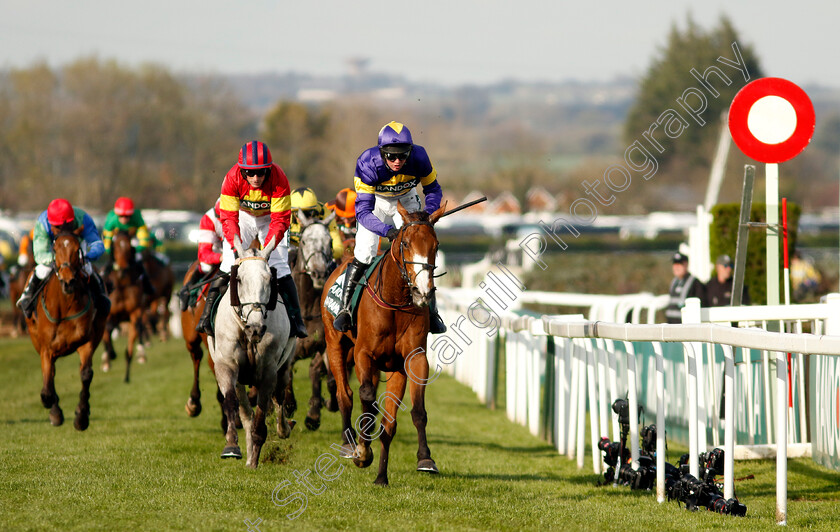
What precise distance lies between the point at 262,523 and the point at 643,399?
503 centimetres

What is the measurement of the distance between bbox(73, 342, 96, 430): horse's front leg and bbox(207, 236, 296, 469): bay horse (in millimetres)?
1899

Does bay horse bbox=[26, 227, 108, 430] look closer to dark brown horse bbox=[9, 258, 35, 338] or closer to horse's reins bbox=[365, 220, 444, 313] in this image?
horse's reins bbox=[365, 220, 444, 313]

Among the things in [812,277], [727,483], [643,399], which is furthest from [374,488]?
[812,277]

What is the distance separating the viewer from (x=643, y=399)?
29.9ft

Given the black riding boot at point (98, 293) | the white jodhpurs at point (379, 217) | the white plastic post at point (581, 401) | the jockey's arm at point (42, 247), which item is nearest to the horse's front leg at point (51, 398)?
the black riding boot at point (98, 293)

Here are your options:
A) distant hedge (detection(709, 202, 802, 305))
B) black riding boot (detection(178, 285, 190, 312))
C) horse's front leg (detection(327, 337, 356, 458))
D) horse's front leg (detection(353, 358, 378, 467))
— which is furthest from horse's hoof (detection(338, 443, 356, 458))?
distant hedge (detection(709, 202, 802, 305))

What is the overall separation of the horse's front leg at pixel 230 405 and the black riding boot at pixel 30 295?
2.84 metres

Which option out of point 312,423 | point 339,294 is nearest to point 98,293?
point 312,423

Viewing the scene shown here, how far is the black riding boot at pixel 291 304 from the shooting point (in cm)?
724

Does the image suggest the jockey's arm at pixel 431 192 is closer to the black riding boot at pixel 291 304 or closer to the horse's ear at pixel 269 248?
the horse's ear at pixel 269 248

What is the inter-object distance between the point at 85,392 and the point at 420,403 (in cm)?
365

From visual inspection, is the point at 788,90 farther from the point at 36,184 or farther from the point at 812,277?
the point at 36,184

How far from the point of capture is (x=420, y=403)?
243 inches

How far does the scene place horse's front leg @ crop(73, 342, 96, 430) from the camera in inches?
329
